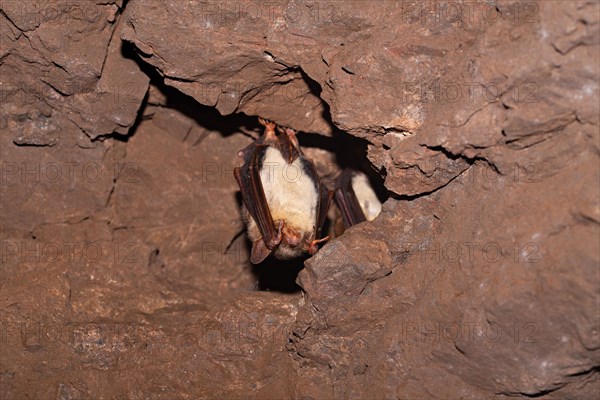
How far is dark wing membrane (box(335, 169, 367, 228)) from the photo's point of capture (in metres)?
5.49

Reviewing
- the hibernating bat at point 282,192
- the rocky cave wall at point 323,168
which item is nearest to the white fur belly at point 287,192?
the hibernating bat at point 282,192

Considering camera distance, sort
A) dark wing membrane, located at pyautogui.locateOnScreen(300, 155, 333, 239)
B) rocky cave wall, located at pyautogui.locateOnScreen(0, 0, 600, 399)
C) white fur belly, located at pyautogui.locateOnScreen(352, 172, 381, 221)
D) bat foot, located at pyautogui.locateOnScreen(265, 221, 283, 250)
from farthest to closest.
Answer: white fur belly, located at pyautogui.locateOnScreen(352, 172, 381, 221), dark wing membrane, located at pyautogui.locateOnScreen(300, 155, 333, 239), bat foot, located at pyautogui.locateOnScreen(265, 221, 283, 250), rocky cave wall, located at pyautogui.locateOnScreen(0, 0, 600, 399)

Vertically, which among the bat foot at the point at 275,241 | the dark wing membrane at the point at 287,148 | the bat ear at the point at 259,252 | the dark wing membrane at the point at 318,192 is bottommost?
the bat ear at the point at 259,252

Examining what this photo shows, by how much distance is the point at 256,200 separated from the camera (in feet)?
15.9

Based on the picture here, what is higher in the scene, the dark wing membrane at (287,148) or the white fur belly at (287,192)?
the dark wing membrane at (287,148)

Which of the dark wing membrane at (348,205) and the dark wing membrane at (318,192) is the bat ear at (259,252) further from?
the dark wing membrane at (348,205)

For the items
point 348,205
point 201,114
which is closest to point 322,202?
point 348,205

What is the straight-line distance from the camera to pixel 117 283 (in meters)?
5.05

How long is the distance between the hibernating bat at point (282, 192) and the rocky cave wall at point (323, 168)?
0.79ft

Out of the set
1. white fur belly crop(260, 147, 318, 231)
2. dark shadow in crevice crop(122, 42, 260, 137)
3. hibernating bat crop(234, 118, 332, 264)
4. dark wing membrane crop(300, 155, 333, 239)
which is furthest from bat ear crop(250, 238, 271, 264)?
dark shadow in crevice crop(122, 42, 260, 137)

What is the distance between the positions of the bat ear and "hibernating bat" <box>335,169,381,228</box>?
0.90m

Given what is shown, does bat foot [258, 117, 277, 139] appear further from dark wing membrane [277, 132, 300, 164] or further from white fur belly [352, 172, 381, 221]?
white fur belly [352, 172, 381, 221]

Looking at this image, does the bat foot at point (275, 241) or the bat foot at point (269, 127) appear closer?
the bat foot at point (275, 241)

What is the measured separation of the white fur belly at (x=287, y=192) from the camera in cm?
509
